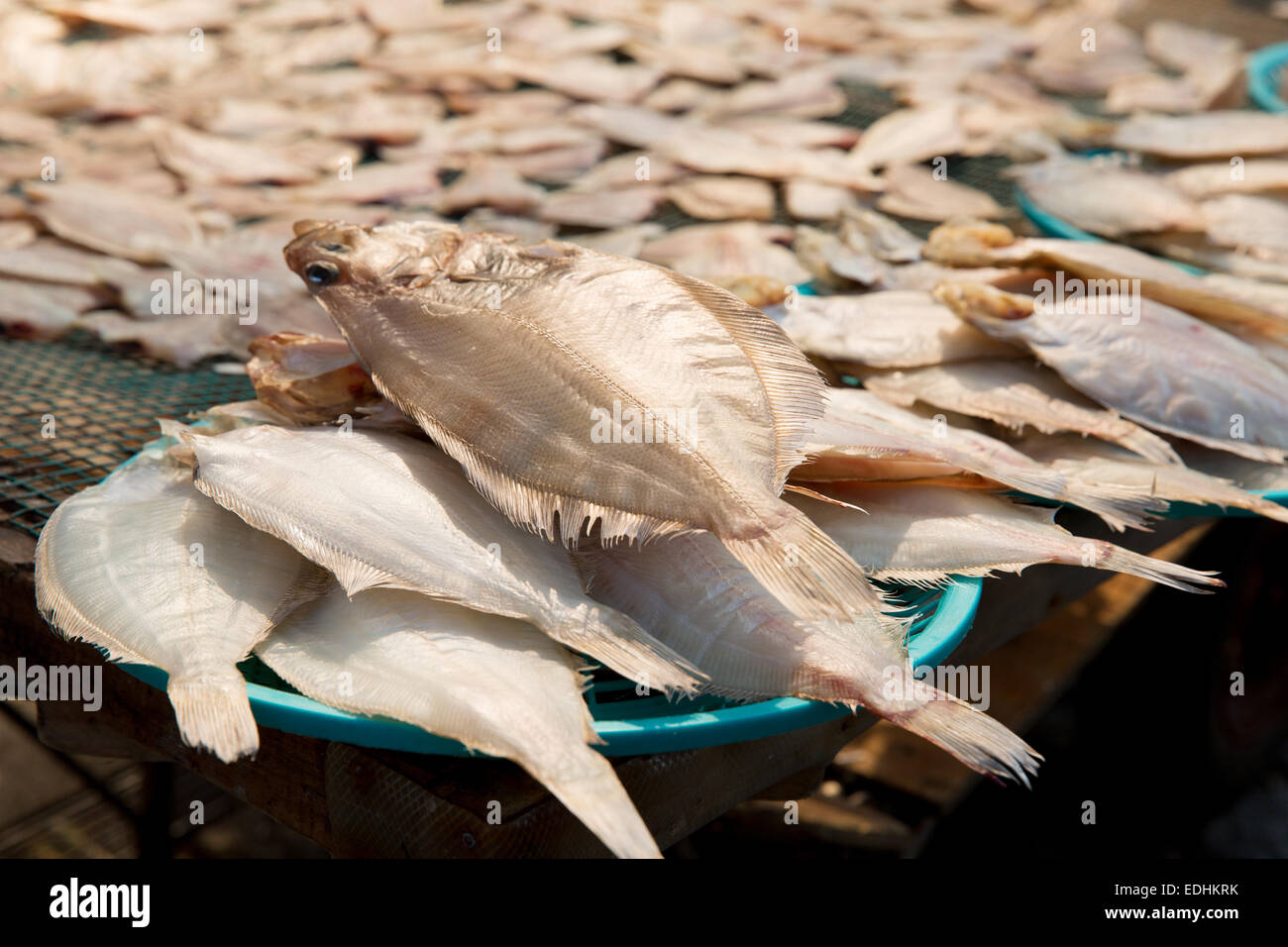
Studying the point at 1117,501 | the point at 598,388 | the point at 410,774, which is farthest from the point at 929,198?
the point at 410,774

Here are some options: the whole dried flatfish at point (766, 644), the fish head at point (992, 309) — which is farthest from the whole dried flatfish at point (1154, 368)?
the whole dried flatfish at point (766, 644)

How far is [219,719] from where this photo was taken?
3.59 feet

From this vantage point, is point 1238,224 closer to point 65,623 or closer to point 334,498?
point 334,498

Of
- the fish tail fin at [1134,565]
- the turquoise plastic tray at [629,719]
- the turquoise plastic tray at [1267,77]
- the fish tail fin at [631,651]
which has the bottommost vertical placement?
the turquoise plastic tray at [629,719]

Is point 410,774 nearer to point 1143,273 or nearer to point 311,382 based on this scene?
point 311,382

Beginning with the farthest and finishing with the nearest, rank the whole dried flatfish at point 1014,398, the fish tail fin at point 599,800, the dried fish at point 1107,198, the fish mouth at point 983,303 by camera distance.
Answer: the dried fish at point 1107,198 → the fish mouth at point 983,303 → the whole dried flatfish at point 1014,398 → the fish tail fin at point 599,800

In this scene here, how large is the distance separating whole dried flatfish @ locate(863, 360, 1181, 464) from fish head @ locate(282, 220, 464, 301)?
2.71ft

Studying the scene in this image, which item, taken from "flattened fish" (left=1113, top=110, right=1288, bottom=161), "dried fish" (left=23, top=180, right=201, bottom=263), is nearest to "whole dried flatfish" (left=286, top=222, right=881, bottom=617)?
"dried fish" (left=23, top=180, right=201, bottom=263)

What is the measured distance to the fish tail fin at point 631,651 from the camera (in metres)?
1.14

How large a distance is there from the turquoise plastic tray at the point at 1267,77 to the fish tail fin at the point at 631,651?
3713 millimetres

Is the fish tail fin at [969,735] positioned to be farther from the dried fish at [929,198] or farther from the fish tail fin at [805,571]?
the dried fish at [929,198]

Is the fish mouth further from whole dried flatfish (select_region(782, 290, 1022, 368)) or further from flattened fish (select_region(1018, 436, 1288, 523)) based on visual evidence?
flattened fish (select_region(1018, 436, 1288, 523))
